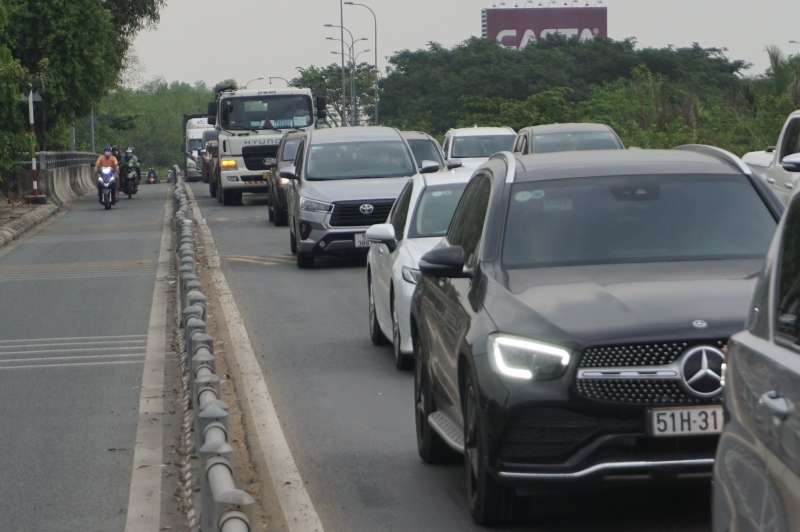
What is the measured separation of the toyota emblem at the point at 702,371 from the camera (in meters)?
5.21

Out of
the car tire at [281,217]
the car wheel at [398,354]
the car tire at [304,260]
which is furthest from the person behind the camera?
the car tire at [281,217]

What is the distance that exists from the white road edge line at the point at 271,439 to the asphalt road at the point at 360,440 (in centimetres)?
7

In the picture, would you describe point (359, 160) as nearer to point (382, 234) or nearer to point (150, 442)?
point (382, 234)

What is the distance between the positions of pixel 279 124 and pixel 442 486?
97.3 ft

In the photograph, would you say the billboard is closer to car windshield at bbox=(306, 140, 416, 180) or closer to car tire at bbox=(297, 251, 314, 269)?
car windshield at bbox=(306, 140, 416, 180)

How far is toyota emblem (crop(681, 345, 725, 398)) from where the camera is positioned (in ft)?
17.1

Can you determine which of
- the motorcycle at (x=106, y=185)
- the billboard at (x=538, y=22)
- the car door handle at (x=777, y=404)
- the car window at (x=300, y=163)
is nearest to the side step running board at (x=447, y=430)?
the car door handle at (x=777, y=404)

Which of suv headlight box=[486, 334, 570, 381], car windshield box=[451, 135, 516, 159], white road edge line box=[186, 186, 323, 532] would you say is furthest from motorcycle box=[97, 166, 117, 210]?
suv headlight box=[486, 334, 570, 381]

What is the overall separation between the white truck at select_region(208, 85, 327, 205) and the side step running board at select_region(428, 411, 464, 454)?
28.8m

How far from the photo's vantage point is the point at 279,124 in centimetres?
3581

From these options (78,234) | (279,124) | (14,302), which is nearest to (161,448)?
(14,302)

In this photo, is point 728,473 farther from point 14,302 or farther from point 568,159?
point 14,302

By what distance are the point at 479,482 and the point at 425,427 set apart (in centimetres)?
150

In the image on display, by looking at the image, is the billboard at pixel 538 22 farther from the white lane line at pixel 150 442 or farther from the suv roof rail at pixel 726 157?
the suv roof rail at pixel 726 157
